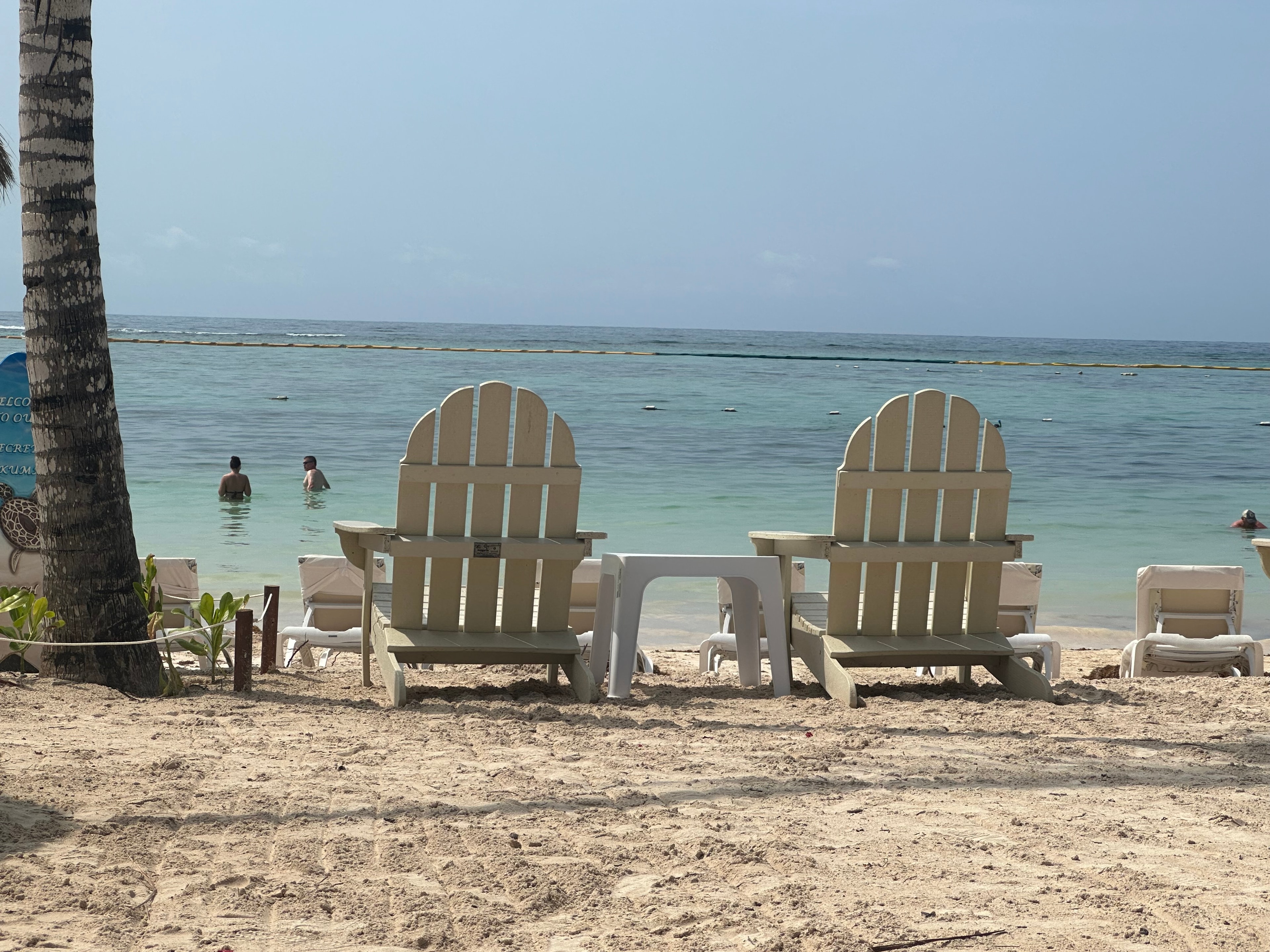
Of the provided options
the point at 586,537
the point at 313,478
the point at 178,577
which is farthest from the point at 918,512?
the point at 313,478

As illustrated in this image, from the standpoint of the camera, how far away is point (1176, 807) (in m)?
2.95

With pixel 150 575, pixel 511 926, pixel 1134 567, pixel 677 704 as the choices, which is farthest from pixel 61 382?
pixel 1134 567

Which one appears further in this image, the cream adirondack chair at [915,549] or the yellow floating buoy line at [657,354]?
the yellow floating buoy line at [657,354]

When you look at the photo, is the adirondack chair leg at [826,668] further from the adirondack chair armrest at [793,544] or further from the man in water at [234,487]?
the man in water at [234,487]

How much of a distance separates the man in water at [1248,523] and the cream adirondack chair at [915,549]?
10472 millimetres

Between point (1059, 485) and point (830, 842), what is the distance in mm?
15775

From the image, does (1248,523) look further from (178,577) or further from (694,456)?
(178,577)

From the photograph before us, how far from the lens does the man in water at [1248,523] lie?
13.3 metres

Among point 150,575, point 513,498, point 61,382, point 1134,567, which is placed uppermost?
point 61,382

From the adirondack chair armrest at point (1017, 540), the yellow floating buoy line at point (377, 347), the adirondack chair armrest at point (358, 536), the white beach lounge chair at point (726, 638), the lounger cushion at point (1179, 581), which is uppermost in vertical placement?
the yellow floating buoy line at point (377, 347)

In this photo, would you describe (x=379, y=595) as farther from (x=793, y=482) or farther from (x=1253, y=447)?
(x=1253, y=447)

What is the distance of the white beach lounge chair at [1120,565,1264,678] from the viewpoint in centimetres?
583

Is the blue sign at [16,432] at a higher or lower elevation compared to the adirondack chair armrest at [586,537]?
higher

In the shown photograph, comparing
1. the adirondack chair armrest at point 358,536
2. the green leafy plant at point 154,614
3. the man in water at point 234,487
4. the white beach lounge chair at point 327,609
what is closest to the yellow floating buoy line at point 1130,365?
the man in water at point 234,487
